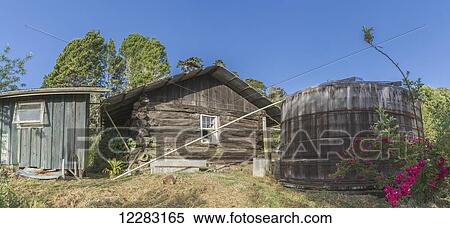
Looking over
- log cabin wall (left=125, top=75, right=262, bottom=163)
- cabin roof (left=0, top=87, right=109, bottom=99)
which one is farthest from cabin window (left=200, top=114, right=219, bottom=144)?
cabin roof (left=0, top=87, right=109, bottom=99)

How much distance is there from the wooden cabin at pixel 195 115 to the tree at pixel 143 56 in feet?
41.2

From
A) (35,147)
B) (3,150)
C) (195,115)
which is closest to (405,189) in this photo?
(195,115)

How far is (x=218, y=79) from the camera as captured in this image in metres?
17.4

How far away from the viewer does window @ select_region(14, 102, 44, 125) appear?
12512 mm

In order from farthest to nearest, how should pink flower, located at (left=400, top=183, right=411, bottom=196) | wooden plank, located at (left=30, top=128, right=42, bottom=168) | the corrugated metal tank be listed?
wooden plank, located at (left=30, top=128, right=42, bottom=168)
the corrugated metal tank
pink flower, located at (left=400, top=183, right=411, bottom=196)

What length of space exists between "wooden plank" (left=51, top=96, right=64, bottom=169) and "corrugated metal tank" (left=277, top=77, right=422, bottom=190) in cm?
796

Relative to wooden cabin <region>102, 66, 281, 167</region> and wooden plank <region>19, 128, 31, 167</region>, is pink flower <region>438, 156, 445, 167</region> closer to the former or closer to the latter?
wooden cabin <region>102, 66, 281, 167</region>

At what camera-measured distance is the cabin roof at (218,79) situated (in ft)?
47.6

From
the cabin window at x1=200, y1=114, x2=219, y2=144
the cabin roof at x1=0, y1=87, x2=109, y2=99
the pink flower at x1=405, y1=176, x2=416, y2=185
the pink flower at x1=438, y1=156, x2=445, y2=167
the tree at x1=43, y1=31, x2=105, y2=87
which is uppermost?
the tree at x1=43, y1=31, x2=105, y2=87

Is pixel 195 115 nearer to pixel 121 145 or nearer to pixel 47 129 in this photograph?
pixel 121 145

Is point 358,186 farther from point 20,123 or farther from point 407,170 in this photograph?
point 20,123

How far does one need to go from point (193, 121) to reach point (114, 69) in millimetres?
17912

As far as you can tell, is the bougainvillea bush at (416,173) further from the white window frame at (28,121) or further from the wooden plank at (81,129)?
the white window frame at (28,121)

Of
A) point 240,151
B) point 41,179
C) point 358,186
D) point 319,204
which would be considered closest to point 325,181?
point 358,186
